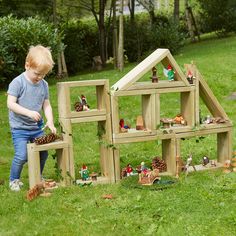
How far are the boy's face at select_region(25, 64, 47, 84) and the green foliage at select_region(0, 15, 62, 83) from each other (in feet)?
28.9

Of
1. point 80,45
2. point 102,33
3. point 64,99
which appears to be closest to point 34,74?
point 64,99

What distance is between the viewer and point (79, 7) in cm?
2467

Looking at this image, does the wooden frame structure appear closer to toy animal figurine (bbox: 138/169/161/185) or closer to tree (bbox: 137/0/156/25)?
toy animal figurine (bbox: 138/169/161/185)

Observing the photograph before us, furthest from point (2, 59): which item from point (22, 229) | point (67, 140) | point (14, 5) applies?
point (22, 229)

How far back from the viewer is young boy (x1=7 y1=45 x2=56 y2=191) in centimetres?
605

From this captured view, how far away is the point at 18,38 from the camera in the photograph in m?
15.1

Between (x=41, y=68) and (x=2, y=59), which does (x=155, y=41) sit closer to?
(x=2, y=59)

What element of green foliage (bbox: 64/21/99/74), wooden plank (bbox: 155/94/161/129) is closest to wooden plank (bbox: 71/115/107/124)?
wooden plank (bbox: 155/94/161/129)

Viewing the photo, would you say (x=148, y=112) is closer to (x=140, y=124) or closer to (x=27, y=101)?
(x=140, y=124)

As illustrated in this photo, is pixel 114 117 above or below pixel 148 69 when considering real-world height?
below

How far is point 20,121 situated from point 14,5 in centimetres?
1658

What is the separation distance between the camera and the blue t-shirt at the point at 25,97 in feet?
20.1

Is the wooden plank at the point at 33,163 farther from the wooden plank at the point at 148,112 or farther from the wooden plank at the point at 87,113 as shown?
the wooden plank at the point at 148,112

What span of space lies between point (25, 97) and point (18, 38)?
9.28 m
